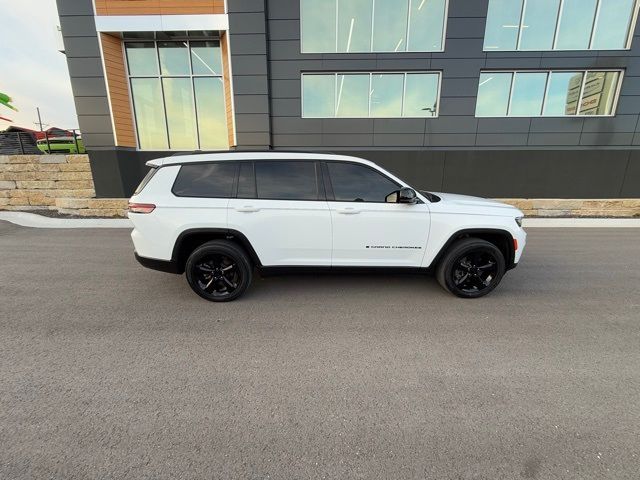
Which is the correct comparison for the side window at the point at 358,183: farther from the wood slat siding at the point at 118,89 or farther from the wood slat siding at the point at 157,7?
the wood slat siding at the point at 118,89

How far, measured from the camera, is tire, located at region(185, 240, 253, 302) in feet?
12.0

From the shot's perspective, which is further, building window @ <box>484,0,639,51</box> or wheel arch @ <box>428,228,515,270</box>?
building window @ <box>484,0,639,51</box>

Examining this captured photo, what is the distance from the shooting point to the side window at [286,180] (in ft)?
12.1

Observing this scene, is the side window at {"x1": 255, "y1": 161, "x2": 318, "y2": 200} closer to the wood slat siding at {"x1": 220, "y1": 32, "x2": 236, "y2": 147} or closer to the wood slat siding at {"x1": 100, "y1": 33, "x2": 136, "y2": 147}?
the wood slat siding at {"x1": 220, "y1": 32, "x2": 236, "y2": 147}

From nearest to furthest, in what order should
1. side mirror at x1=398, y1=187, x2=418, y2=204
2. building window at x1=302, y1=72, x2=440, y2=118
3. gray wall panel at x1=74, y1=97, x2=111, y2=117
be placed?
side mirror at x1=398, y1=187, x2=418, y2=204 → gray wall panel at x1=74, y1=97, x2=111, y2=117 → building window at x1=302, y1=72, x2=440, y2=118

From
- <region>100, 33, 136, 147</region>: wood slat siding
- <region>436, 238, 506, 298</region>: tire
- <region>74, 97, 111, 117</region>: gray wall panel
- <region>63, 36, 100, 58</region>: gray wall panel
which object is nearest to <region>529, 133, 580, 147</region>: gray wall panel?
<region>436, 238, 506, 298</region>: tire

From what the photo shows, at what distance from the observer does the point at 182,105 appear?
10125 millimetres

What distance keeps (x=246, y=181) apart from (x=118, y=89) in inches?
349

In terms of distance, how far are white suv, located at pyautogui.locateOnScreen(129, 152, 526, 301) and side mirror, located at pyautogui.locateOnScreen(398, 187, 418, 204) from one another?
0.05 ft

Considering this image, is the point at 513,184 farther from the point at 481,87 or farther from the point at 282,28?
the point at 282,28

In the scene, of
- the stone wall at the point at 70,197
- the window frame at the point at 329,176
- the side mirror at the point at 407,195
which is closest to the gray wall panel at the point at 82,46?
the stone wall at the point at 70,197

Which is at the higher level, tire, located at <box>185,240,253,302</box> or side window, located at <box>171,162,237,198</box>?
side window, located at <box>171,162,237,198</box>

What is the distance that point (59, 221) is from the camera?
27.0 ft

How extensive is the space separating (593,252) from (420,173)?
4969mm
